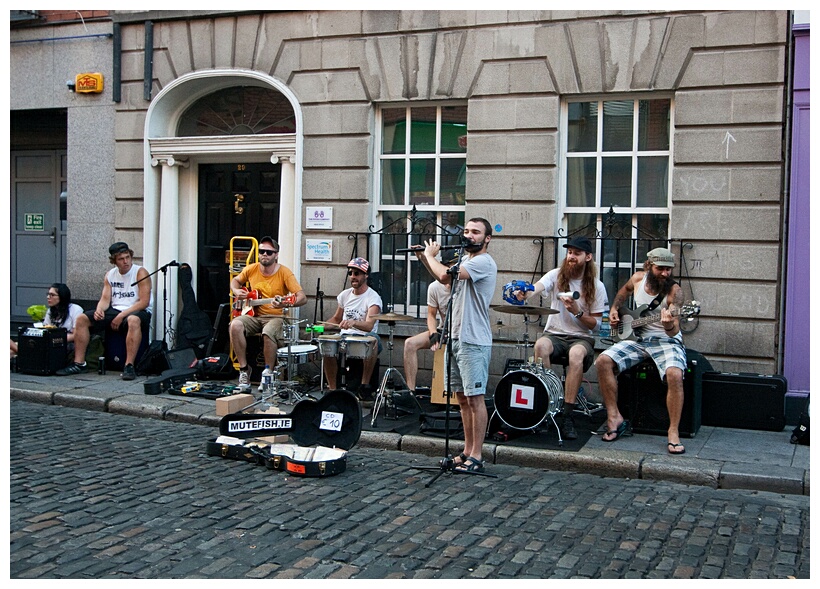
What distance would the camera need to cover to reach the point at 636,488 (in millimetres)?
6762

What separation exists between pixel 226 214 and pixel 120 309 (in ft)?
5.88

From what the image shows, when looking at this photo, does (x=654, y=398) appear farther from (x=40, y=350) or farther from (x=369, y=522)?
(x=40, y=350)

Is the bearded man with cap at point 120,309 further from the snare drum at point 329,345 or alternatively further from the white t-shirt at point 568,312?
the white t-shirt at point 568,312

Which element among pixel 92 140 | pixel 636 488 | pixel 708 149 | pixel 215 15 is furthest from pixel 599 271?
pixel 92 140

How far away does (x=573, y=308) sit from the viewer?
8.45 meters

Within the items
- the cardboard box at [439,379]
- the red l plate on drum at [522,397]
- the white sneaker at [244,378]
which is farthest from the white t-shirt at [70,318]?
the red l plate on drum at [522,397]

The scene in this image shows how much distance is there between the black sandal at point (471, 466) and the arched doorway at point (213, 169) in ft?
15.3

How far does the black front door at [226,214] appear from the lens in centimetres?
1153

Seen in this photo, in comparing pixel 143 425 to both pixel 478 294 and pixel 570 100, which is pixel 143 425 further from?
pixel 570 100

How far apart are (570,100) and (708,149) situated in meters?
1.58

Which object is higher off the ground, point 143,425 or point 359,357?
point 359,357

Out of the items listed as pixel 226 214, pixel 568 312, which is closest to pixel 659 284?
pixel 568 312

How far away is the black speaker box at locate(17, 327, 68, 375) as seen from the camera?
35.6ft

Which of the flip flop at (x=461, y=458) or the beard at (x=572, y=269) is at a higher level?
the beard at (x=572, y=269)
